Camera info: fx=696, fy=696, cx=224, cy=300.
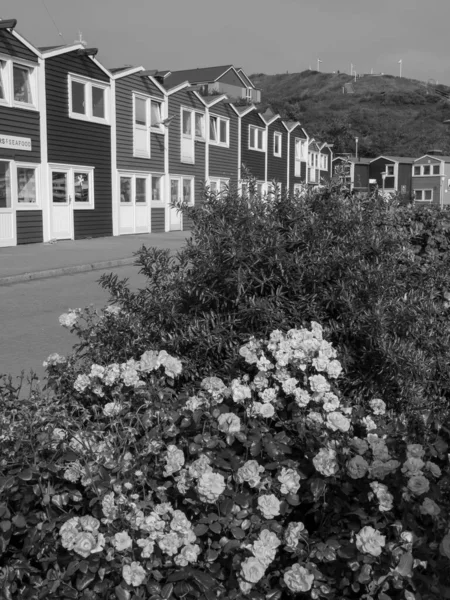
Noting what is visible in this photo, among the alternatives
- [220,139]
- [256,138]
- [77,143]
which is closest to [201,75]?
[256,138]

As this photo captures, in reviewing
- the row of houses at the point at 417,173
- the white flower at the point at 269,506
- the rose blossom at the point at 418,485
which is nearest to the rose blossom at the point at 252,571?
the white flower at the point at 269,506

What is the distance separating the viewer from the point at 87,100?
23656mm

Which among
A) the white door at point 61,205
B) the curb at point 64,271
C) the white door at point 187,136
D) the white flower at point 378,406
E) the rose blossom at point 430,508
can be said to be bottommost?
the curb at point 64,271

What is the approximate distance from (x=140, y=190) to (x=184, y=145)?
4100 millimetres

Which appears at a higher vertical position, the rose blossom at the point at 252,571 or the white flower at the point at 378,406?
the white flower at the point at 378,406

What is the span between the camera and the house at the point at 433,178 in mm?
79688

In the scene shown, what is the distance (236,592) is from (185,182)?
29.3 metres

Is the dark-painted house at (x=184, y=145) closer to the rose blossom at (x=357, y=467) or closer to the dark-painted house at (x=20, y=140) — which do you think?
the dark-painted house at (x=20, y=140)

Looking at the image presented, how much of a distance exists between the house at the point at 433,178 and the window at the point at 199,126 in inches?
2057

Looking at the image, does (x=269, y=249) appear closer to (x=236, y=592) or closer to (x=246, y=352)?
(x=246, y=352)

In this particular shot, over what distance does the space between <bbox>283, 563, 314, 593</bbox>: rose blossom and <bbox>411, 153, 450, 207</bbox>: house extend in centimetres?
8074

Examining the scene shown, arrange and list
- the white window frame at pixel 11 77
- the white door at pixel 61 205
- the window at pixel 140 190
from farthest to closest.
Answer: the window at pixel 140 190 → the white door at pixel 61 205 → the white window frame at pixel 11 77

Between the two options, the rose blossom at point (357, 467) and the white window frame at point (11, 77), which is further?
the white window frame at point (11, 77)

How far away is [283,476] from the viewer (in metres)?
2.45
